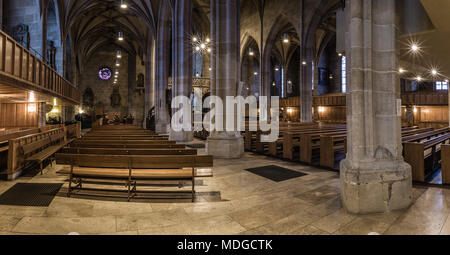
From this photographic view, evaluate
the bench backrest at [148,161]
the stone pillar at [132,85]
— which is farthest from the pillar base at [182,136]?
the stone pillar at [132,85]

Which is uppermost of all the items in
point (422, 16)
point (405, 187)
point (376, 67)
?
point (422, 16)

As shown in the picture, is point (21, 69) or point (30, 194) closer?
point (30, 194)

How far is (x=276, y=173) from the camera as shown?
559cm

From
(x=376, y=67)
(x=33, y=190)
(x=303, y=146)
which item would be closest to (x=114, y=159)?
(x=33, y=190)

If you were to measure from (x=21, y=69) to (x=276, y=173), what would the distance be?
27.6 feet

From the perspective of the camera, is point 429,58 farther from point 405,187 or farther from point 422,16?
point 405,187

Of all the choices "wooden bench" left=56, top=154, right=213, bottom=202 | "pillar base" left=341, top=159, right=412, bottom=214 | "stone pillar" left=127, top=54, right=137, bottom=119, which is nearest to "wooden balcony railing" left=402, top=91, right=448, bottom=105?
"pillar base" left=341, top=159, right=412, bottom=214

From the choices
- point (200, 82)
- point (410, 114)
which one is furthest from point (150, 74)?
point (410, 114)

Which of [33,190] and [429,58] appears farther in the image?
[429,58]

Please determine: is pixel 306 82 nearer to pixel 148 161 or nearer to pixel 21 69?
pixel 21 69

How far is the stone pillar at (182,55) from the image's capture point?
12516 mm

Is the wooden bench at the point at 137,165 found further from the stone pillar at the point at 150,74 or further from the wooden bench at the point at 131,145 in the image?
the stone pillar at the point at 150,74

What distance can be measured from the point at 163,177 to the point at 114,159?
859 millimetres
